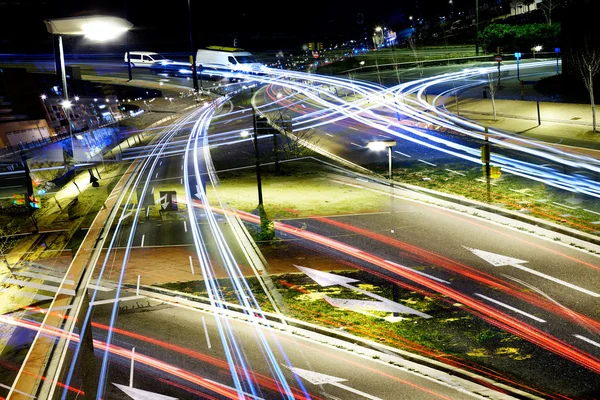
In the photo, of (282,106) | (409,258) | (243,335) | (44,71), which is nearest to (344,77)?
(282,106)

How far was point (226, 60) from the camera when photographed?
6284 centimetres

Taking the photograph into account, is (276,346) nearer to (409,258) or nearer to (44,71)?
(409,258)

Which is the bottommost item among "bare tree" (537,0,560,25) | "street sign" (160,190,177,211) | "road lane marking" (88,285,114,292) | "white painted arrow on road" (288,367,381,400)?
"white painted arrow on road" (288,367,381,400)

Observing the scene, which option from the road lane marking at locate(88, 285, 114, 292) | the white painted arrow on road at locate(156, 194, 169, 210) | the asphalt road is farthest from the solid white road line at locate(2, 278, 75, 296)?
the white painted arrow on road at locate(156, 194, 169, 210)

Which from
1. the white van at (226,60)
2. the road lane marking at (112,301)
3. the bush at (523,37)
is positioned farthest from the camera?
the bush at (523,37)

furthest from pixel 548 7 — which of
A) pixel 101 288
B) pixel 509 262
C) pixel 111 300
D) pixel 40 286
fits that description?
pixel 111 300

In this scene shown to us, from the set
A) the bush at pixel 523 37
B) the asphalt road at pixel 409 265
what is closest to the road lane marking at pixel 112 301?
the asphalt road at pixel 409 265

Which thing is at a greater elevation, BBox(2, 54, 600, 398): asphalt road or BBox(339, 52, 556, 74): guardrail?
BBox(339, 52, 556, 74): guardrail

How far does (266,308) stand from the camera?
50.4 feet

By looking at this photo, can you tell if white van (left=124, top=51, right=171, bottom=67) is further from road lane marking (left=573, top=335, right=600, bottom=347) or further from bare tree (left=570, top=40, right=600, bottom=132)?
road lane marking (left=573, top=335, right=600, bottom=347)

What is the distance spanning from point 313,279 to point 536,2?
247 ft

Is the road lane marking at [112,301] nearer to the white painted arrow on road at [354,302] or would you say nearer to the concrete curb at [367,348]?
the concrete curb at [367,348]

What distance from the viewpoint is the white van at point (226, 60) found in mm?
62875

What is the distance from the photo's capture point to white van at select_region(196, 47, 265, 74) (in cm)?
6288
